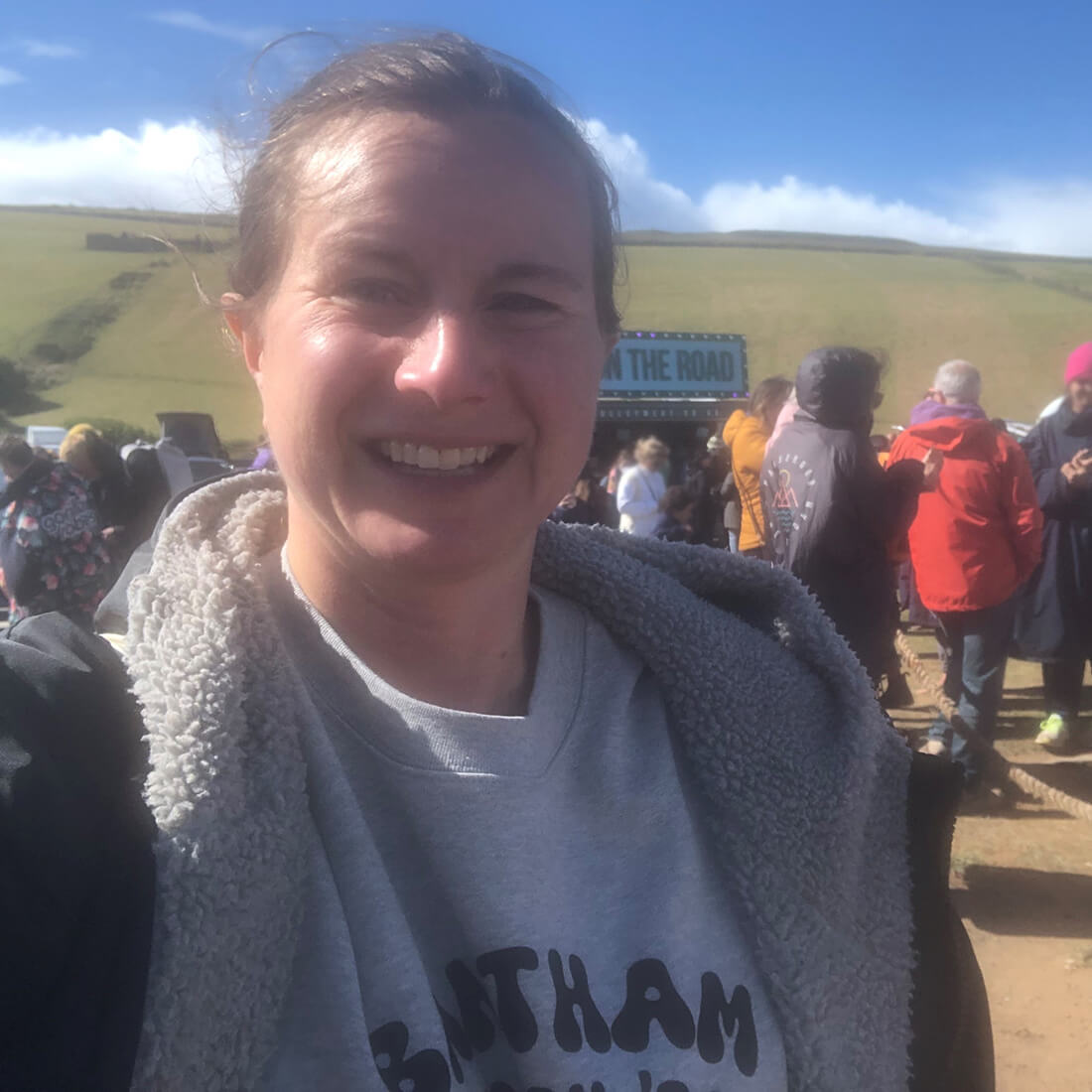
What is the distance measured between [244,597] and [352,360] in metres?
0.26

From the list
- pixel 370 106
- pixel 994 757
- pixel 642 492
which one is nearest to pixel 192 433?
pixel 642 492

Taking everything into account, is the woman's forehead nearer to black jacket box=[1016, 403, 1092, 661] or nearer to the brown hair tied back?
the brown hair tied back

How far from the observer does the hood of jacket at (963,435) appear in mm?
4184

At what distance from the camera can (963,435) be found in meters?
4.19

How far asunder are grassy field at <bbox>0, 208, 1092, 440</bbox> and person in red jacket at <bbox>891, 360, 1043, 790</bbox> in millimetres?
36986

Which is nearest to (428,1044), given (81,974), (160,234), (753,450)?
(81,974)

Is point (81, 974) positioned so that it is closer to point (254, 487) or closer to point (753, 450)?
point (254, 487)

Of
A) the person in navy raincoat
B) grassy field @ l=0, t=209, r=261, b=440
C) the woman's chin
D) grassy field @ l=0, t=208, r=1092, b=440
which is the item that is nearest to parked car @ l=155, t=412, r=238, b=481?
the person in navy raincoat

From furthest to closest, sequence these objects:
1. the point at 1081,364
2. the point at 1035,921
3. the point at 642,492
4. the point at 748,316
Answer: the point at 748,316, the point at 642,492, the point at 1081,364, the point at 1035,921

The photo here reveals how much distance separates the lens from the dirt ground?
283cm

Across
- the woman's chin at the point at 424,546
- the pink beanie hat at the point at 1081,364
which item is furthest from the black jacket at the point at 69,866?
the pink beanie hat at the point at 1081,364

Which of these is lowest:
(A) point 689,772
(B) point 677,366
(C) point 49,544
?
(A) point 689,772

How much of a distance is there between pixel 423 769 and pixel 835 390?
308 cm

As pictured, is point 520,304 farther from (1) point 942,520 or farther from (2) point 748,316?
(2) point 748,316
